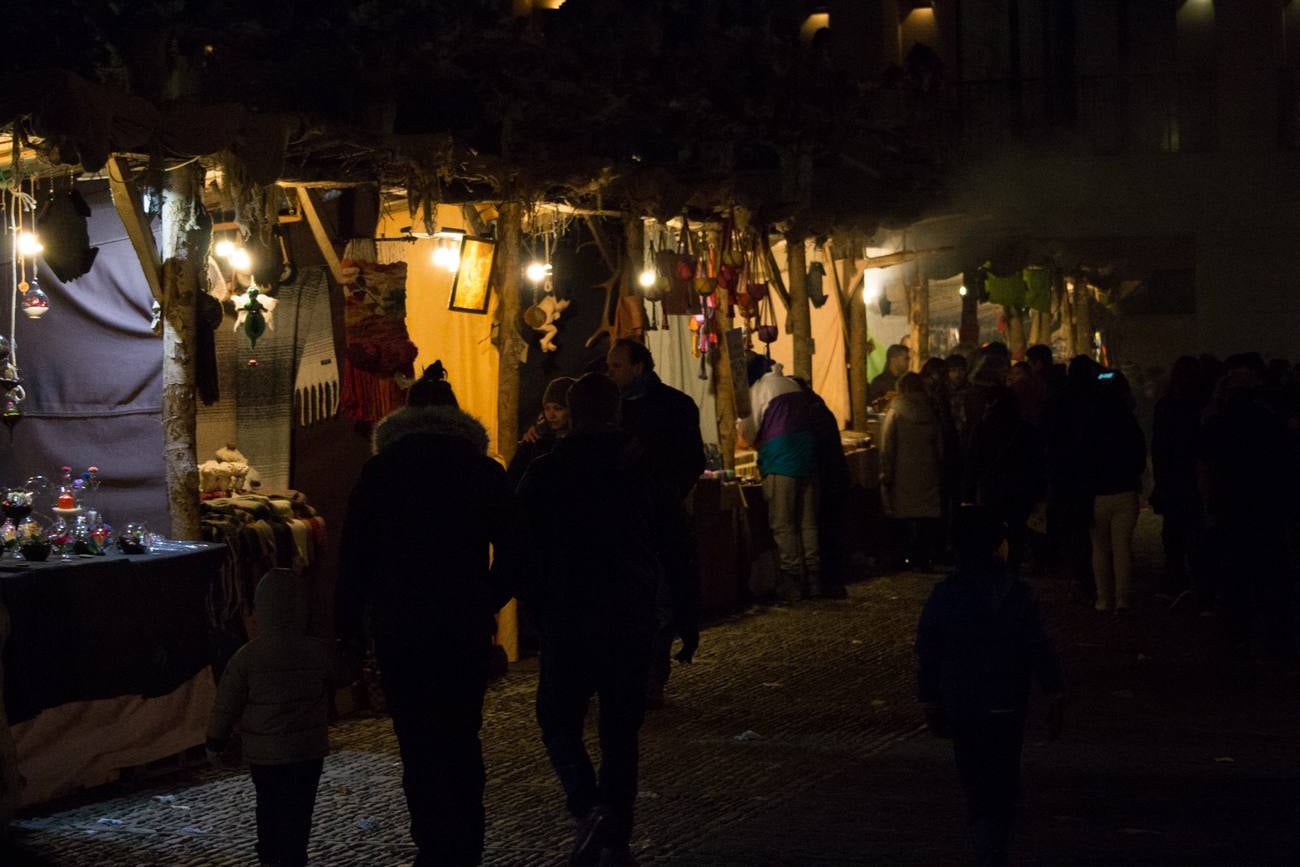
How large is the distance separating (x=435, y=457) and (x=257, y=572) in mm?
3697

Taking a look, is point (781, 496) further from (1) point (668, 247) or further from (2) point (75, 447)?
(2) point (75, 447)

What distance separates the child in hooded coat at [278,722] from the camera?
6410 millimetres

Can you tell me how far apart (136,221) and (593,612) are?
372 cm

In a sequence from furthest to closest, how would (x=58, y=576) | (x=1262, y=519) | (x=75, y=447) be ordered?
(x=1262, y=519), (x=75, y=447), (x=58, y=576)

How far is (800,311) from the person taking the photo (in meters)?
16.6

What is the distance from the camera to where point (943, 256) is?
19656 mm

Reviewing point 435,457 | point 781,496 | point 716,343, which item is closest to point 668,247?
point 716,343

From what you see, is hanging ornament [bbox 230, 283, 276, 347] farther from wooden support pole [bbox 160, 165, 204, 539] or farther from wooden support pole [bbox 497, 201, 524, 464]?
wooden support pole [bbox 497, 201, 524, 464]

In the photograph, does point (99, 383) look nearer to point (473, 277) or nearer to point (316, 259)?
point (316, 259)

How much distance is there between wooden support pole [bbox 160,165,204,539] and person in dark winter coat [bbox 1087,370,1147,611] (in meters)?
7.08

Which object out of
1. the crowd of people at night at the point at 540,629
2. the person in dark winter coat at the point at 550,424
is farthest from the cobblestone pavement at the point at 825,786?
the person in dark winter coat at the point at 550,424

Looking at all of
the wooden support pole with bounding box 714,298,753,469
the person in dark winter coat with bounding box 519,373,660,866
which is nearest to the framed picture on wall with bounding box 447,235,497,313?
the wooden support pole with bounding box 714,298,753,469

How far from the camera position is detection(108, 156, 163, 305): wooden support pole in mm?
9047

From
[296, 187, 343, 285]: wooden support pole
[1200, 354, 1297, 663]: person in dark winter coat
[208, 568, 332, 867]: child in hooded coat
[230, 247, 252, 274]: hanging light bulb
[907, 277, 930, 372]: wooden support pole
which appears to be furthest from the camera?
[907, 277, 930, 372]: wooden support pole
